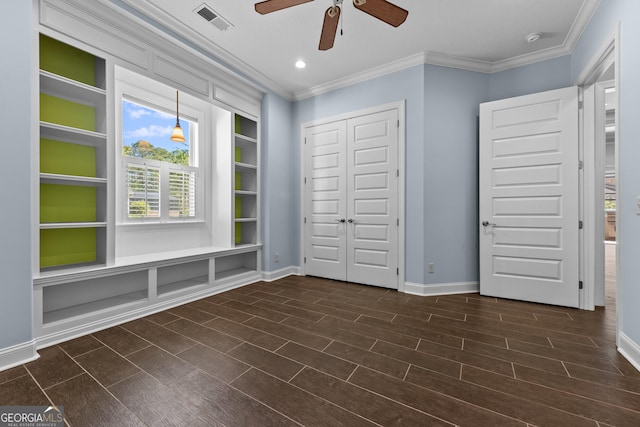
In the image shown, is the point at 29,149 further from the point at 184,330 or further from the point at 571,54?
the point at 571,54

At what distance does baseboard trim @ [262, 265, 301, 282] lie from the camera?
4.14 metres

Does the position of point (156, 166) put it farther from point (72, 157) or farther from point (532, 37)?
point (532, 37)

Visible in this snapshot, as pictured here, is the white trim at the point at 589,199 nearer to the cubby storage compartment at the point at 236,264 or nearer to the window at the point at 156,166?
the cubby storage compartment at the point at 236,264

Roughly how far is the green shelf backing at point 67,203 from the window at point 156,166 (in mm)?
719

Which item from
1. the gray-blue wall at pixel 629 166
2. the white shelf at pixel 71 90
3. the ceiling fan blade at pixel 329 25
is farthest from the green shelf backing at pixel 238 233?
the gray-blue wall at pixel 629 166

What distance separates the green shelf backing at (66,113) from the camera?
7.70 ft

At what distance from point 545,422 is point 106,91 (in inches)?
152

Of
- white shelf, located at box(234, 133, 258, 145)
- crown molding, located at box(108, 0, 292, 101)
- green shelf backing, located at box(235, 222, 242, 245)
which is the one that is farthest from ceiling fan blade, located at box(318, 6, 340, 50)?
green shelf backing, located at box(235, 222, 242, 245)

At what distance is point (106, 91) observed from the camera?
2484 mm

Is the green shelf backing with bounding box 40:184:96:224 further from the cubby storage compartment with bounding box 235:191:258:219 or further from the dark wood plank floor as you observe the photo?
the cubby storage compartment with bounding box 235:191:258:219

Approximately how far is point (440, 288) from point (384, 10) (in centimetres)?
299

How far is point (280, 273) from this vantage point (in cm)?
433

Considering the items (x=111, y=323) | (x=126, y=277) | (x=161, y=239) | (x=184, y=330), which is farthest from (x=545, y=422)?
(x=161, y=239)

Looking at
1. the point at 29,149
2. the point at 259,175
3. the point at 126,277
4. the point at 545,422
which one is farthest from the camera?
the point at 259,175
